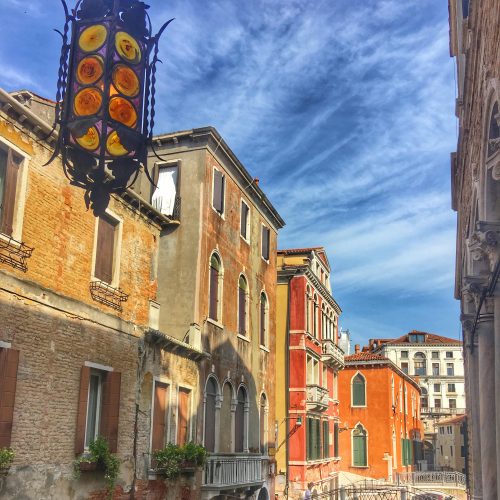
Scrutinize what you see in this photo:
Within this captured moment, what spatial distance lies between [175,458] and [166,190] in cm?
748

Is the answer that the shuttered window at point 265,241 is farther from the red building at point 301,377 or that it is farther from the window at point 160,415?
the window at point 160,415

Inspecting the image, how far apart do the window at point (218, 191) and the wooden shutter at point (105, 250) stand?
6.00m

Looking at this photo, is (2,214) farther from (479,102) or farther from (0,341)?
(479,102)

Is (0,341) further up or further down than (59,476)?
further up

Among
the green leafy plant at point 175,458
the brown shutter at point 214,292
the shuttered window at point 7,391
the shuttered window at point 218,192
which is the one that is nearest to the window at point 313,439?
the brown shutter at point 214,292

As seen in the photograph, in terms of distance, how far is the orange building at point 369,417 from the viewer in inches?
1684

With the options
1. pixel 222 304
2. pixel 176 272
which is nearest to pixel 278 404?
pixel 222 304

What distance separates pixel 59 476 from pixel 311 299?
1958 cm

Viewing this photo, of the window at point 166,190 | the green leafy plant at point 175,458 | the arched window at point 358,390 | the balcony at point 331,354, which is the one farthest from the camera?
the arched window at point 358,390

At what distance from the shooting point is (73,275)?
13.1 metres

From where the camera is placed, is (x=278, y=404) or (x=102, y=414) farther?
(x=278, y=404)

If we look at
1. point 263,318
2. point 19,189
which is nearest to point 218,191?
point 263,318

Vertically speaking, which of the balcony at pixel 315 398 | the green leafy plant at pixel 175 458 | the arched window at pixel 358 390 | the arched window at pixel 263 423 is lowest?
the green leafy plant at pixel 175 458

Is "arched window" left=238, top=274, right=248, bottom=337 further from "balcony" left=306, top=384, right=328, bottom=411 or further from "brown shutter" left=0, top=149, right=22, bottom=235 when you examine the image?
"brown shutter" left=0, top=149, right=22, bottom=235
